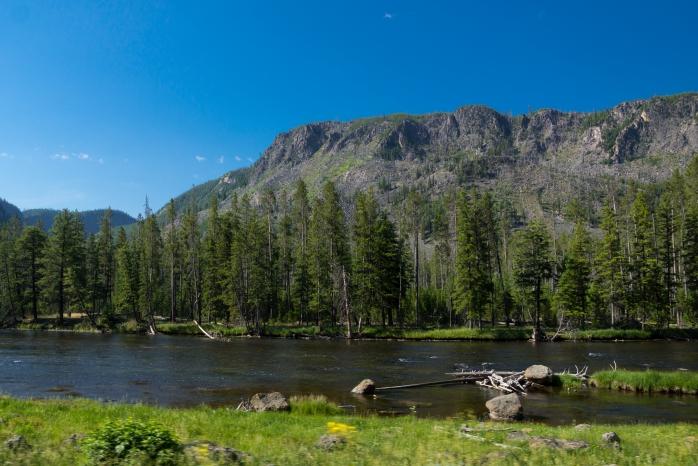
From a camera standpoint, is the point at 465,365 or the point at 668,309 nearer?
the point at 465,365

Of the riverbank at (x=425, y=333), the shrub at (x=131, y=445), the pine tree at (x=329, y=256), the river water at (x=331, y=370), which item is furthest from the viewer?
the pine tree at (x=329, y=256)

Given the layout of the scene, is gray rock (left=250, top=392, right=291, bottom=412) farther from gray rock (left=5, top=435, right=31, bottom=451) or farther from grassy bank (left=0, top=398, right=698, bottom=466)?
gray rock (left=5, top=435, right=31, bottom=451)

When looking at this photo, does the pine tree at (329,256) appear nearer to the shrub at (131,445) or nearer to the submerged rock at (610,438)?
the submerged rock at (610,438)

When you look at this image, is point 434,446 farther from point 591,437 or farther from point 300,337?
point 300,337

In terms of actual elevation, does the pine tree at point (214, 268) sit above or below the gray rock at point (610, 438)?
above

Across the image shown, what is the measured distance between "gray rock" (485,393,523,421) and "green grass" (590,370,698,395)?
37.3 feet

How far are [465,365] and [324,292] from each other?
38.8m

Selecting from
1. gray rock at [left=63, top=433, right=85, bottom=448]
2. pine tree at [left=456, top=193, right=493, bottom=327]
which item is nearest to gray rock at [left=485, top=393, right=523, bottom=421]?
gray rock at [left=63, top=433, right=85, bottom=448]

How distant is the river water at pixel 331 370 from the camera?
25000mm

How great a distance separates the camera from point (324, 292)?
75812 millimetres

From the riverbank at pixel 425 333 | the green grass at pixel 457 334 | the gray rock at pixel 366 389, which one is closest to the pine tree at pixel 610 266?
the riverbank at pixel 425 333

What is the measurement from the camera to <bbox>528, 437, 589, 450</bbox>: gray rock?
12.0 metres

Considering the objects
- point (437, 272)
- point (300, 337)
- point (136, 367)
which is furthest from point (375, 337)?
point (437, 272)

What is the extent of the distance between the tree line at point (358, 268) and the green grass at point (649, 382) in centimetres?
3695
